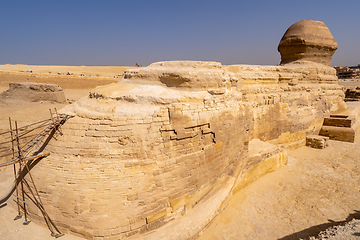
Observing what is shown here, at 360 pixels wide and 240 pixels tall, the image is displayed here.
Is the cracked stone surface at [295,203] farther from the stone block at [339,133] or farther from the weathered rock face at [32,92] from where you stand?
the weathered rock face at [32,92]

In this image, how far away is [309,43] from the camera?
1021 centimetres

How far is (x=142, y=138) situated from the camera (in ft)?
12.8

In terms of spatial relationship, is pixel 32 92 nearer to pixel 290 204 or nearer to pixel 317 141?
pixel 290 204

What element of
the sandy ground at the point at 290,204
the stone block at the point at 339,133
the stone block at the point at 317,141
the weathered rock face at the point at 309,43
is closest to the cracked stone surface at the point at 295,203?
the sandy ground at the point at 290,204

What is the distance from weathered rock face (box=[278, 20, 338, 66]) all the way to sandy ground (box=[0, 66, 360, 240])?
5.24 meters

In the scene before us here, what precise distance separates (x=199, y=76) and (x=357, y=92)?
18426mm

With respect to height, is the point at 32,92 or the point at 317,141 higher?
the point at 32,92

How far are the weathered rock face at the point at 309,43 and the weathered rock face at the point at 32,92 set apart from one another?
14.6 meters

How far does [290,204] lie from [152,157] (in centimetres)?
393

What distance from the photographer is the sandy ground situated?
4195 mm

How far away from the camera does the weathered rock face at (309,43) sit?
10.2 m

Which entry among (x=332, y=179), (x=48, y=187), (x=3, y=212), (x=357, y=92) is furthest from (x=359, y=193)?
(x=357, y=92)

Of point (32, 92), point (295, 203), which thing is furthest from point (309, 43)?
point (32, 92)

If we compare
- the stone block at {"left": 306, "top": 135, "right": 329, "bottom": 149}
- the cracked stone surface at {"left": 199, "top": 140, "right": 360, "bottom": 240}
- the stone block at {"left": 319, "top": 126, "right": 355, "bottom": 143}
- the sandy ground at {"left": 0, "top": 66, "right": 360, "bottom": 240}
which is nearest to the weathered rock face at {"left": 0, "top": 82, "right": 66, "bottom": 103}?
the sandy ground at {"left": 0, "top": 66, "right": 360, "bottom": 240}
